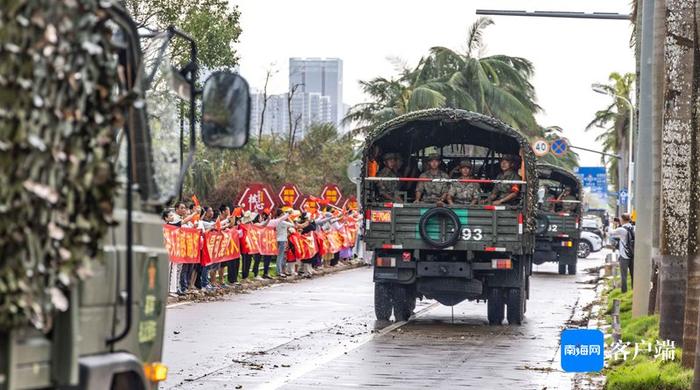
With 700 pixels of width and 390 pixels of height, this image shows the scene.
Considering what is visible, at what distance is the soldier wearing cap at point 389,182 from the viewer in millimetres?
21281

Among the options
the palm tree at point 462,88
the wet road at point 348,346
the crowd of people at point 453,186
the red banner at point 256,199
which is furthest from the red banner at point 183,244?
the palm tree at point 462,88

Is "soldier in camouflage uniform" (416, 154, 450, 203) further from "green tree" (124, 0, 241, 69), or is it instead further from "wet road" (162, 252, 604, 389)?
"green tree" (124, 0, 241, 69)

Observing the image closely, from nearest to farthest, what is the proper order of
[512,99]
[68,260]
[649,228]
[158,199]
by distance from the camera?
1. [68,260]
2. [158,199]
3. [649,228]
4. [512,99]

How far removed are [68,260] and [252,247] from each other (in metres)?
26.1

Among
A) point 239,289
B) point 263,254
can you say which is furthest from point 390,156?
point 263,254

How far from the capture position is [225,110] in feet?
22.0

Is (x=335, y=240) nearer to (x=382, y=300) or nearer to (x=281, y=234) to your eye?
(x=281, y=234)

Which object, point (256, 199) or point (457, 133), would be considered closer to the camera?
point (457, 133)

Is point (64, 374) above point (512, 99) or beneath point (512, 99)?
beneath

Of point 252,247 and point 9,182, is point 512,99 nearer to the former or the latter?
point 252,247

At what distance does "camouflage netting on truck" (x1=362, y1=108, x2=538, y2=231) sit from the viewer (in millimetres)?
20764

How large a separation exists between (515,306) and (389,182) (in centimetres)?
267

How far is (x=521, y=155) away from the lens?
21031 millimetres

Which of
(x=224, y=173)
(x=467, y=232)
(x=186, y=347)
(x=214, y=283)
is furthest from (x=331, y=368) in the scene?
(x=224, y=173)
